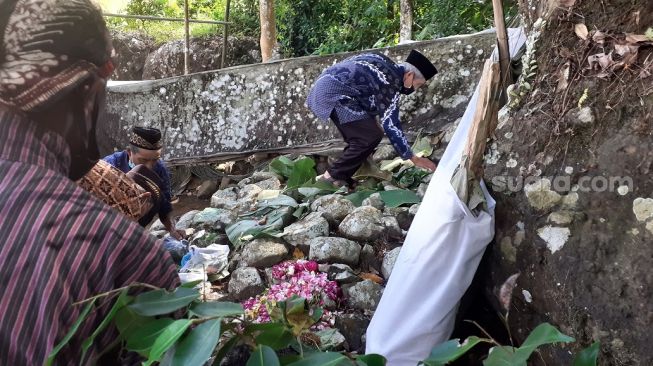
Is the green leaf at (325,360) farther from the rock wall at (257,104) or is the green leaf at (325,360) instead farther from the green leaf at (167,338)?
the rock wall at (257,104)

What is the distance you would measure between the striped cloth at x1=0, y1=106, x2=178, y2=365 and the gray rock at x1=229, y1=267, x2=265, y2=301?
5.33ft

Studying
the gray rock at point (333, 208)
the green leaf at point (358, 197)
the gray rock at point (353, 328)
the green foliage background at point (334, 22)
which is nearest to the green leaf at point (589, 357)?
the gray rock at point (353, 328)

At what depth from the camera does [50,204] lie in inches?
40.4

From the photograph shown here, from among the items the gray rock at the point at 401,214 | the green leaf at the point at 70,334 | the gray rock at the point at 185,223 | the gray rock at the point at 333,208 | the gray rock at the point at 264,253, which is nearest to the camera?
the green leaf at the point at 70,334

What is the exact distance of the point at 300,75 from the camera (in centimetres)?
481

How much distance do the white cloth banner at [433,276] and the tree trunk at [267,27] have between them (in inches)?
217

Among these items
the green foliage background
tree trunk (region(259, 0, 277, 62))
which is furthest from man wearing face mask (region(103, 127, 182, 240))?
tree trunk (region(259, 0, 277, 62))

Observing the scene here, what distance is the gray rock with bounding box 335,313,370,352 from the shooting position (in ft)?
7.29

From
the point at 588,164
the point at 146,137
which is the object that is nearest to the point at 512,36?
the point at 588,164

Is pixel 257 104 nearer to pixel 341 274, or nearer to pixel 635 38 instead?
pixel 341 274

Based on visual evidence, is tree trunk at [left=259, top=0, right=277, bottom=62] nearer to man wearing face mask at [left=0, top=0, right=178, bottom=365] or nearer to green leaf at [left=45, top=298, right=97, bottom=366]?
man wearing face mask at [left=0, top=0, right=178, bottom=365]

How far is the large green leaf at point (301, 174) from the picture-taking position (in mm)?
4180

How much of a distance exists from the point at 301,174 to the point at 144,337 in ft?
10.3

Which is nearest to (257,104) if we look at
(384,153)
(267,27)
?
(384,153)
